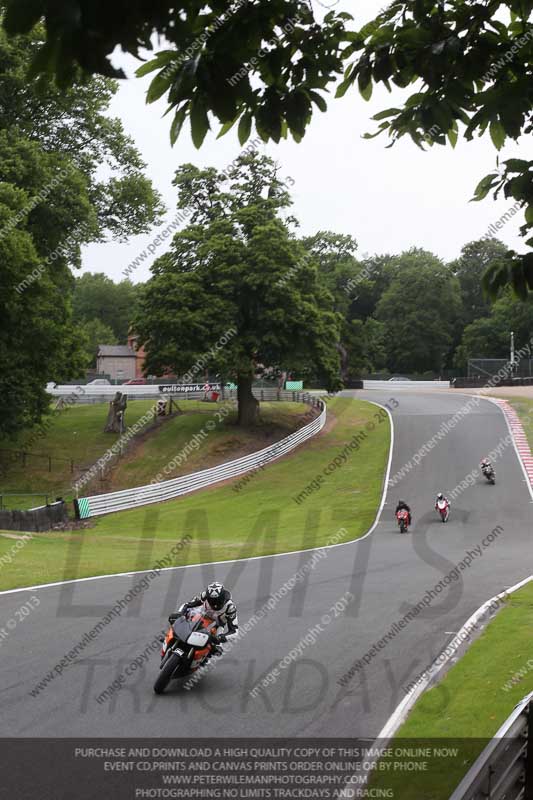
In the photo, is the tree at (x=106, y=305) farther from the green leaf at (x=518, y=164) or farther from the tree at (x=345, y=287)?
the green leaf at (x=518, y=164)

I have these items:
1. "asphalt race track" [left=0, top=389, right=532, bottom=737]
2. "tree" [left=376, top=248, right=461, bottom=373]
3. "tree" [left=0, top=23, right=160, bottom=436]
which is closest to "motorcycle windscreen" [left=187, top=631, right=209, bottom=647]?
"asphalt race track" [left=0, top=389, right=532, bottom=737]

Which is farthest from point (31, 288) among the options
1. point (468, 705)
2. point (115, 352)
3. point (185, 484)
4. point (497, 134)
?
point (115, 352)

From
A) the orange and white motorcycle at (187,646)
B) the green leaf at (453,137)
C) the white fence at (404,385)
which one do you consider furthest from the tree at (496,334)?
the green leaf at (453,137)

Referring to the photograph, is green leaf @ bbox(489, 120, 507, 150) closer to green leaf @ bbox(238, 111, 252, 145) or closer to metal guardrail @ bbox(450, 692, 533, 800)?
green leaf @ bbox(238, 111, 252, 145)

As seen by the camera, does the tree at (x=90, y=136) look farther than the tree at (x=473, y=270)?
No

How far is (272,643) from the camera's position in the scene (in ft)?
38.1

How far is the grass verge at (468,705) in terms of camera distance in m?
6.72

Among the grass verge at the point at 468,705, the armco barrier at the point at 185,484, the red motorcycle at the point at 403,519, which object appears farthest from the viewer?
the armco barrier at the point at 185,484

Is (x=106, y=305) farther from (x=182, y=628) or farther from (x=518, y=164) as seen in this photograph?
(x=518, y=164)

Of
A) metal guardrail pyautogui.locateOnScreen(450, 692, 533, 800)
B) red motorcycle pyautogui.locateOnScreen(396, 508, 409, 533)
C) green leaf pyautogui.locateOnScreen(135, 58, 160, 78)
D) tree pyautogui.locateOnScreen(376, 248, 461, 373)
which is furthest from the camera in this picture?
tree pyautogui.locateOnScreen(376, 248, 461, 373)

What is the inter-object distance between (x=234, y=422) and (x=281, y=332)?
738cm

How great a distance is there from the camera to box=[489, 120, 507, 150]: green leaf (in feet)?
16.7

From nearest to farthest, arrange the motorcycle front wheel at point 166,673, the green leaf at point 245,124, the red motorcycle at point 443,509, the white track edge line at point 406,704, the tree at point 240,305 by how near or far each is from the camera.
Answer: the green leaf at point 245,124 < the white track edge line at point 406,704 < the motorcycle front wheel at point 166,673 < the red motorcycle at point 443,509 < the tree at point 240,305

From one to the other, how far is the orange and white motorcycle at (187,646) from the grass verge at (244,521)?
712 cm
